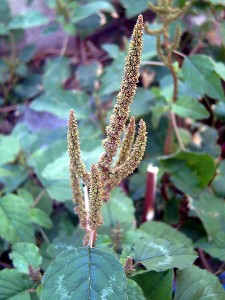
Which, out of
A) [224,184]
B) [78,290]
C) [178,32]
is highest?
[178,32]

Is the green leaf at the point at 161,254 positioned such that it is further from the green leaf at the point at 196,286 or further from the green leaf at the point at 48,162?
the green leaf at the point at 48,162

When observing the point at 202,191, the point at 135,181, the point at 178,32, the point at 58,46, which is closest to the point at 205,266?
the point at 202,191

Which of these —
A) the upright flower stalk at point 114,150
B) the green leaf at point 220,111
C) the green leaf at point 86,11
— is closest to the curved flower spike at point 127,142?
the upright flower stalk at point 114,150

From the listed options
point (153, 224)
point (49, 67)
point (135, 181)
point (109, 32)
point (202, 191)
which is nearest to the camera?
point (153, 224)

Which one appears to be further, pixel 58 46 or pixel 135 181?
pixel 58 46

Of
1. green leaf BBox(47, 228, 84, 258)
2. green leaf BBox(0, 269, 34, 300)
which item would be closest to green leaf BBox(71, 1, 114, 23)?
green leaf BBox(47, 228, 84, 258)

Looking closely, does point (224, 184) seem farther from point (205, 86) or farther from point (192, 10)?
point (192, 10)
